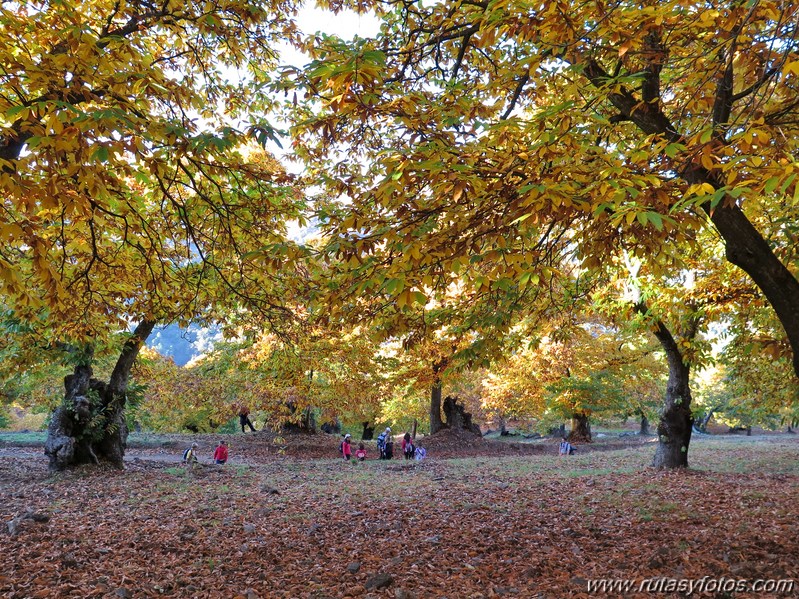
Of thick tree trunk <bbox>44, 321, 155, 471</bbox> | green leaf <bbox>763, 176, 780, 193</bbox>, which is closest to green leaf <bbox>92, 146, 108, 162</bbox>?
green leaf <bbox>763, 176, 780, 193</bbox>

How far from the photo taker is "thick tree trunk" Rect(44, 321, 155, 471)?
465 inches

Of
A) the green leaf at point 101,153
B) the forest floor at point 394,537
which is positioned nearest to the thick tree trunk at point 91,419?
the forest floor at point 394,537

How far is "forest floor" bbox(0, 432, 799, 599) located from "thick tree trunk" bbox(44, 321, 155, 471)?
88cm

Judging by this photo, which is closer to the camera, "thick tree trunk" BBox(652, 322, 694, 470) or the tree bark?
the tree bark

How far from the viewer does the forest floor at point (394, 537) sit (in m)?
4.50

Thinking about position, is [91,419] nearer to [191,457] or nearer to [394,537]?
[191,457]

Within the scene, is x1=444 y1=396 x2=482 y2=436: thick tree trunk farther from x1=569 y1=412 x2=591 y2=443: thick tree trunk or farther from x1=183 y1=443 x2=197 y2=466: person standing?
x1=183 y1=443 x2=197 y2=466: person standing

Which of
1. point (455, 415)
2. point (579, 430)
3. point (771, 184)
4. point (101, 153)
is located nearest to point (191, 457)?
point (101, 153)

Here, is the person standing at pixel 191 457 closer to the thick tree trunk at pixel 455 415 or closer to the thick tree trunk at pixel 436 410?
the thick tree trunk at pixel 436 410

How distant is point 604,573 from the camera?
468cm

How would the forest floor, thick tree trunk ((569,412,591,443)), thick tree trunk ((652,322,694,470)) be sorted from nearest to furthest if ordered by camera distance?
the forest floor < thick tree trunk ((652,322,694,470)) < thick tree trunk ((569,412,591,443))

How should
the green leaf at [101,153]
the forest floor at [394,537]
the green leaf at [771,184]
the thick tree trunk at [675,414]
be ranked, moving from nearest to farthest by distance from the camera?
the green leaf at [771,184] < the green leaf at [101,153] < the forest floor at [394,537] < the thick tree trunk at [675,414]

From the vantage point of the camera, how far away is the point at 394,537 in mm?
6070

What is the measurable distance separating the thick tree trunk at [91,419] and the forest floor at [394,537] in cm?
88
